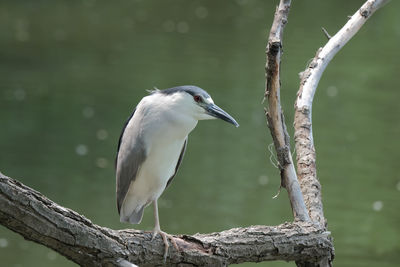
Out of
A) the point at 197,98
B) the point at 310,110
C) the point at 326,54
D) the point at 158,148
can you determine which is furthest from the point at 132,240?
the point at 326,54

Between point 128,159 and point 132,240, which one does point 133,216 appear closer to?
point 128,159

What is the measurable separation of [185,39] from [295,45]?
1803mm

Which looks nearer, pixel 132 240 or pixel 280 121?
pixel 132 240

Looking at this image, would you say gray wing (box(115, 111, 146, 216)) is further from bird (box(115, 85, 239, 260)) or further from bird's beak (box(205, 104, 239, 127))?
bird's beak (box(205, 104, 239, 127))

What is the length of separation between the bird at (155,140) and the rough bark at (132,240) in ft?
0.85

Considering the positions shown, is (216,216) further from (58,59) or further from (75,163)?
(58,59)

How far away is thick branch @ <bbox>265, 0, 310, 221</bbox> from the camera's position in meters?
3.41

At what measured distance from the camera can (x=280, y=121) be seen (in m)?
3.56

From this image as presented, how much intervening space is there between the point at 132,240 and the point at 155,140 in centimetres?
67

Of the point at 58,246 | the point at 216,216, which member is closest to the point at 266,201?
the point at 216,216

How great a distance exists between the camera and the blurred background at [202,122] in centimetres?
691

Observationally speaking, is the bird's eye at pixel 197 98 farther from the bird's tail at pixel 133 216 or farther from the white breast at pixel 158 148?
the bird's tail at pixel 133 216

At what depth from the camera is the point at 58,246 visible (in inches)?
101

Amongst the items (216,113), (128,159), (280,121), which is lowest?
(128,159)
